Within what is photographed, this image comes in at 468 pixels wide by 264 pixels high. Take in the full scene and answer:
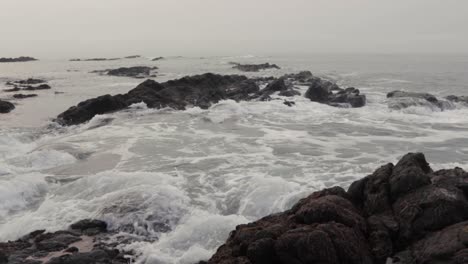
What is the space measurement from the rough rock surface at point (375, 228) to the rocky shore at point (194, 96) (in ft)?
72.6

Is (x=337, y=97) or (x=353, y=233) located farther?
(x=337, y=97)

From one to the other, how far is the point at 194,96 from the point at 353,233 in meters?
28.9

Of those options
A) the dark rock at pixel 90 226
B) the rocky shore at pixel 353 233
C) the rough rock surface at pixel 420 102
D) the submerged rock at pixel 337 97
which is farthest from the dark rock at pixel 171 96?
the rocky shore at pixel 353 233

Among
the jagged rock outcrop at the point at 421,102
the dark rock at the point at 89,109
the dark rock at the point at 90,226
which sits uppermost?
the jagged rock outcrop at the point at 421,102

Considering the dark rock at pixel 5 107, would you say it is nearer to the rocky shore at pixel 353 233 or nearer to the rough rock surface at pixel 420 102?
the rocky shore at pixel 353 233

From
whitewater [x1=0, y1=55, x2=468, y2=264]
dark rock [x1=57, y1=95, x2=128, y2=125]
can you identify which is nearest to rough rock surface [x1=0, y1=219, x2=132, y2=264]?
whitewater [x1=0, y1=55, x2=468, y2=264]

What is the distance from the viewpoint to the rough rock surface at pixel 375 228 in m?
7.45

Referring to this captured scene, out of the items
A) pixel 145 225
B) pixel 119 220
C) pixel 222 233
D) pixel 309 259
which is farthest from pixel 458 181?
pixel 119 220

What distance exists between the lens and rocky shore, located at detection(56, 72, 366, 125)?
29.4 meters

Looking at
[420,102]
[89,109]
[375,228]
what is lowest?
[89,109]

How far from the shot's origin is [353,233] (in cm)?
801

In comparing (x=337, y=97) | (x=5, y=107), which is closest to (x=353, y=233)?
(x=337, y=97)

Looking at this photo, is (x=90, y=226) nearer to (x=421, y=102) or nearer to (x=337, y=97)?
(x=421, y=102)

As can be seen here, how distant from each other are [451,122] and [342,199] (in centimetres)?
1966
